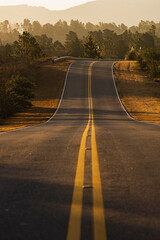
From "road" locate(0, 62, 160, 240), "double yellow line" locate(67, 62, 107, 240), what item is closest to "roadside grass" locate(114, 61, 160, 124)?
"road" locate(0, 62, 160, 240)

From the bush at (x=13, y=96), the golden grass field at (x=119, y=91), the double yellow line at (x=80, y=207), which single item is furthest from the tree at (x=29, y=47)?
the double yellow line at (x=80, y=207)

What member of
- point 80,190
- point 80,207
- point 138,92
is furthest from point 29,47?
point 80,207

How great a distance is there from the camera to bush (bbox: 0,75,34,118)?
2478 centimetres

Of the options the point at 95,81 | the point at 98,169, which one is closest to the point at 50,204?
the point at 98,169

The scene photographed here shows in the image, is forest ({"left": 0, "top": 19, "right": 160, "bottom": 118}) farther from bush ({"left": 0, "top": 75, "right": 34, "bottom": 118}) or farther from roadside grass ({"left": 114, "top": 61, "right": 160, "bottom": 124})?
roadside grass ({"left": 114, "top": 61, "right": 160, "bottom": 124})

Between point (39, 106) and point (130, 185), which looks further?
point (39, 106)

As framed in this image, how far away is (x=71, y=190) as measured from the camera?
3.93 metres

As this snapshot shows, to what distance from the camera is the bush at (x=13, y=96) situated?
976 inches

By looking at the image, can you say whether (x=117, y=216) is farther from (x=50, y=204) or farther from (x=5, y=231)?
(x=5, y=231)

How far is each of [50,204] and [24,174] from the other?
1445 mm

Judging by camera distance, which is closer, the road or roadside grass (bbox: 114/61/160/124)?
the road

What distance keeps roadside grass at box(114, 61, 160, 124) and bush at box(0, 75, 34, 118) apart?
464 inches

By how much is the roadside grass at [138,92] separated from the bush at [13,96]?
11.8m

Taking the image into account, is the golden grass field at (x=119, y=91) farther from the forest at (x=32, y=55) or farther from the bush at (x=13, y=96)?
Result: the forest at (x=32, y=55)
